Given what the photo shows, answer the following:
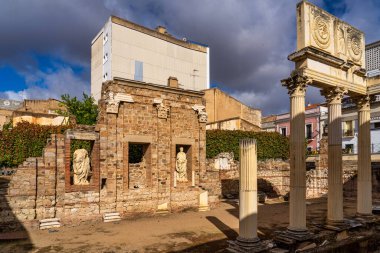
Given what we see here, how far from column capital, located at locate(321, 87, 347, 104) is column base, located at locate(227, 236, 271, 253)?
4901mm

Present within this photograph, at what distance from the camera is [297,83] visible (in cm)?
863

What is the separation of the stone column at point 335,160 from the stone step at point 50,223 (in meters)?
9.57

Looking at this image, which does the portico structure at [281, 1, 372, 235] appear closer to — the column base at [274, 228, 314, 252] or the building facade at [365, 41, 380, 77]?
the column base at [274, 228, 314, 252]

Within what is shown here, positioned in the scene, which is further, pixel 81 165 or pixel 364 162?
pixel 81 165

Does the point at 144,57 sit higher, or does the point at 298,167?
the point at 144,57

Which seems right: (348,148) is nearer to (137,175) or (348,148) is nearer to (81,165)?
(137,175)

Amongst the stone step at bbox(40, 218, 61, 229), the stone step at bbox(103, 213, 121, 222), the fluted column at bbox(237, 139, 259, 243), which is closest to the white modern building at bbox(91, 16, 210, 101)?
the stone step at bbox(103, 213, 121, 222)

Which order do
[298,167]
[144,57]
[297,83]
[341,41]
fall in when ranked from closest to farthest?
[298,167] < [297,83] < [341,41] < [144,57]

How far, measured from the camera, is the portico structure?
850 cm

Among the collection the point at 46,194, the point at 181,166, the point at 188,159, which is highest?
the point at 188,159

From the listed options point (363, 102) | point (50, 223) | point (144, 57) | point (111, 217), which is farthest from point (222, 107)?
point (50, 223)

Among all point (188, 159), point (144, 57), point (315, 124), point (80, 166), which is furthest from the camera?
point (315, 124)

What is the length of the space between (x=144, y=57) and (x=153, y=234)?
949 inches

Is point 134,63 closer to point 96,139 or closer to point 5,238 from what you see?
point 96,139
